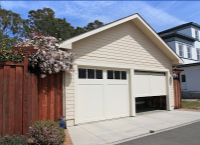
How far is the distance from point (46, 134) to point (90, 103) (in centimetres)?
326

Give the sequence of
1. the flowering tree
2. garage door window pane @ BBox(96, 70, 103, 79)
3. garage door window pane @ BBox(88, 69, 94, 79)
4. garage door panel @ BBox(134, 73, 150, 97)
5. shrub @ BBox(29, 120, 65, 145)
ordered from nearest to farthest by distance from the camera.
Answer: shrub @ BBox(29, 120, 65, 145)
the flowering tree
garage door window pane @ BBox(88, 69, 94, 79)
garage door window pane @ BBox(96, 70, 103, 79)
garage door panel @ BBox(134, 73, 150, 97)

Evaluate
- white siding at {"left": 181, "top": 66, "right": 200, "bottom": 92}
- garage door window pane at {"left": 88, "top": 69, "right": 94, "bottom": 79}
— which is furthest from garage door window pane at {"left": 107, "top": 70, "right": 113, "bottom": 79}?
white siding at {"left": 181, "top": 66, "right": 200, "bottom": 92}

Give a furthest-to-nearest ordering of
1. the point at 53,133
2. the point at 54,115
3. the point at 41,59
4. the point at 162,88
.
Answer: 1. the point at 162,88
2. the point at 54,115
3. the point at 41,59
4. the point at 53,133

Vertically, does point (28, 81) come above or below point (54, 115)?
above

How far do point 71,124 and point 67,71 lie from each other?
213cm

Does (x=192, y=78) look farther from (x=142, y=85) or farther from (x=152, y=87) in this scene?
(x=142, y=85)

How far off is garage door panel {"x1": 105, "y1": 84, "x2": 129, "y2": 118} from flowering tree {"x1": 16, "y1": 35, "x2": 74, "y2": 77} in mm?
2821

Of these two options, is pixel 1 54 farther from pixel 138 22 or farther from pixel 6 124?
pixel 138 22

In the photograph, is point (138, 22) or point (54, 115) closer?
point (54, 115)

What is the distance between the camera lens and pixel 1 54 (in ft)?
16.3

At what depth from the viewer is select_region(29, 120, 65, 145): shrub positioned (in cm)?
450

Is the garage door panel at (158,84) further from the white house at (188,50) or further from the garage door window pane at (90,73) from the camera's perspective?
the white house at (188,50)

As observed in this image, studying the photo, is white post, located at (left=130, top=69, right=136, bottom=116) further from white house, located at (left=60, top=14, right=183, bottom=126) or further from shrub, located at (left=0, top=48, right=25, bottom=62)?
shrub, located at (left=0, top=48, right=25, bottom=62)

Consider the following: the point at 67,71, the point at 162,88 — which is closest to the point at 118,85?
the point at 67,71
